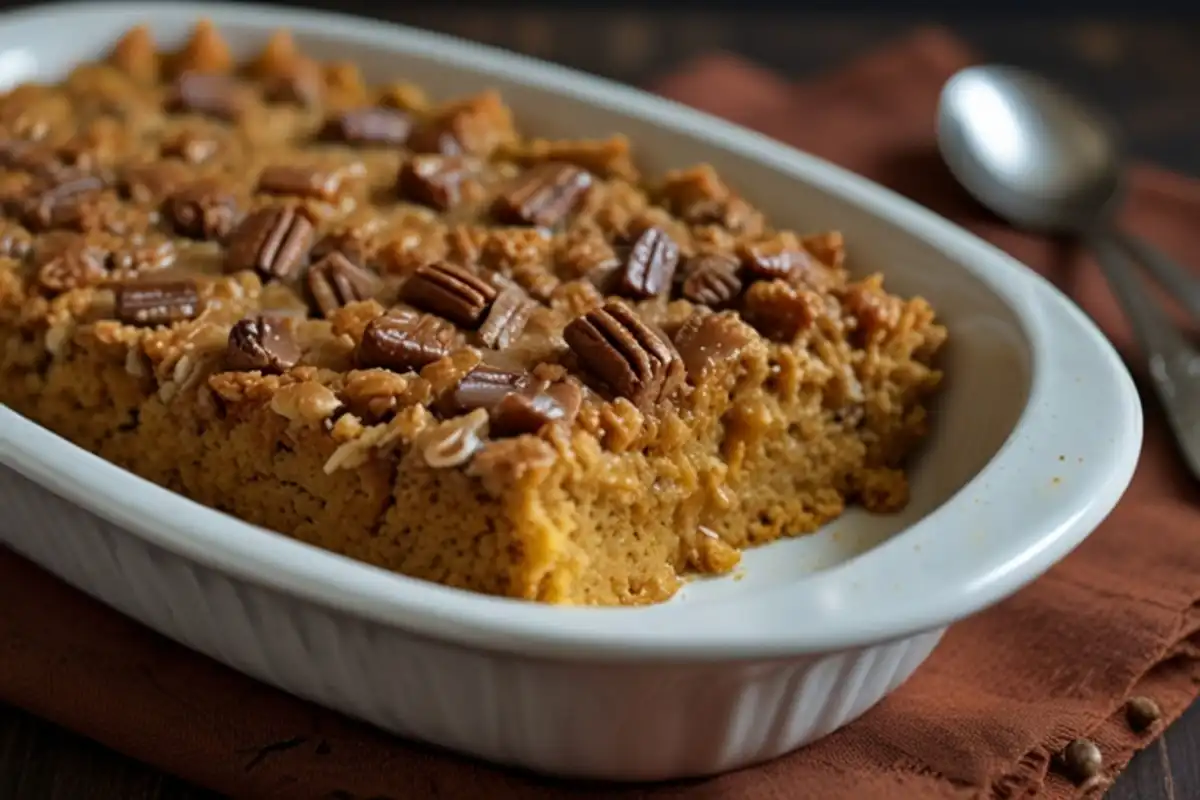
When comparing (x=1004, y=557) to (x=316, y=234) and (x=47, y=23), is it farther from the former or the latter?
(x=47, y=23)

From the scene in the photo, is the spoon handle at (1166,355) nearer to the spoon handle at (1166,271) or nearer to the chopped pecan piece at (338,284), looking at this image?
the spoon handle at (1166,271)

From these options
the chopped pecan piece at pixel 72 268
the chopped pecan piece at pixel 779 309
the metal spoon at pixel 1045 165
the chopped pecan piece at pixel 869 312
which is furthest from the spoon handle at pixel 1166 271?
the chopped pecan piece at pixel 72 268

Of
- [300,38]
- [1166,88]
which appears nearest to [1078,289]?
[1166,88]

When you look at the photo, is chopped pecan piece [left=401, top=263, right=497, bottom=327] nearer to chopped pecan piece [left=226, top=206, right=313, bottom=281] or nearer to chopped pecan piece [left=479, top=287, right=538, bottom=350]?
chopped pecan piece [left=479, top=287, right=538, bottom=350]

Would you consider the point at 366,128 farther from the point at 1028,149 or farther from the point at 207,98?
the point at 1028,149

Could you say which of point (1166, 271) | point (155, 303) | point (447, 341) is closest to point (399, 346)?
point (447, 341)

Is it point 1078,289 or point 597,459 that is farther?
point 1078,289

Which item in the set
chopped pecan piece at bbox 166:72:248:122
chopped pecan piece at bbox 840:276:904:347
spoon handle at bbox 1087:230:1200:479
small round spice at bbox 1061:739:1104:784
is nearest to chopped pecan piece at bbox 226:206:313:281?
chopped pecan piece at bbox 166:72:248:122
